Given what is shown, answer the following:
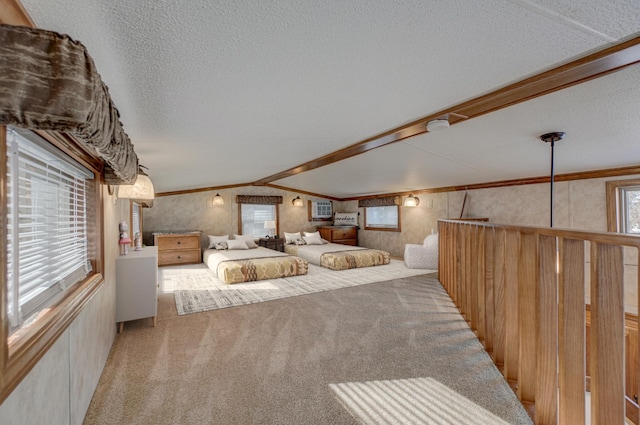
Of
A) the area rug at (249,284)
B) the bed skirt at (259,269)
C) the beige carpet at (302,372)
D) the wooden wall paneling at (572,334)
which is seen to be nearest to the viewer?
the wooden wall paneling at (572,334)

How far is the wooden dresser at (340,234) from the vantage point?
8.98 meters

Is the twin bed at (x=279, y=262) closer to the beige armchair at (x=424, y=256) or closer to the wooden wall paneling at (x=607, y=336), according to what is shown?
the beige armchair at (x=424, y=256)

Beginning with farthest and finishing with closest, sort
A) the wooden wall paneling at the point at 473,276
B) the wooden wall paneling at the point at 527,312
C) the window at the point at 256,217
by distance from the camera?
the window at the point at 256,217 < the wooden wall paneling at the point at 473,276 < the wooden wall paneling at the point at 527,312

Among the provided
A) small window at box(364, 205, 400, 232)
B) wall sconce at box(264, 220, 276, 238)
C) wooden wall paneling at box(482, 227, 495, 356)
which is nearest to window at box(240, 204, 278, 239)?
wall sconce at box(264, 220, 276, 238)

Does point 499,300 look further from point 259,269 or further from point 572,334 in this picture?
point 259,269

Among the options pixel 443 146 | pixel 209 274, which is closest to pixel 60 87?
pixel 443 146

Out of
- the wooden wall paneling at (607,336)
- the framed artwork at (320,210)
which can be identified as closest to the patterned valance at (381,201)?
the framed artwork at (320,210)

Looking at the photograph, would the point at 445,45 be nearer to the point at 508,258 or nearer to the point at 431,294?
the point at 508,258

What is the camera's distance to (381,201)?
27.5ft

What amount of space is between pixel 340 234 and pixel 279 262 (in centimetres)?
395

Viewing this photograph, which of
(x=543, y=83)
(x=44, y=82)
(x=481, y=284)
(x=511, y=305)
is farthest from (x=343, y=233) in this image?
(x=44, y=82)

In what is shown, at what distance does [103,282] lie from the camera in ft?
7.61

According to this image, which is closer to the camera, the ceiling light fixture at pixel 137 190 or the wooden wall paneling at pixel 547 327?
the wooden wall paneling at pixel 547 327

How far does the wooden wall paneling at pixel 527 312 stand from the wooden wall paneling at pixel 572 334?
23cm
